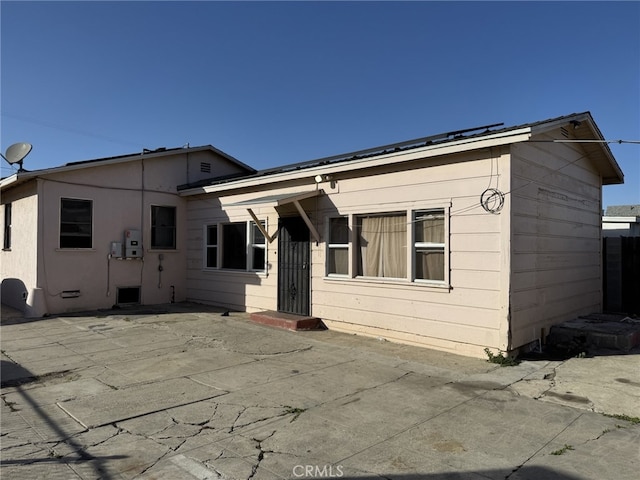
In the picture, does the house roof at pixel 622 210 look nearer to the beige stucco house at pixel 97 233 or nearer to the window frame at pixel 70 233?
the beige stucco house at pixel 97 233

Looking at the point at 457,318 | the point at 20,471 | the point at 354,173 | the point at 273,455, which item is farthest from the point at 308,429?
the point at 354,173

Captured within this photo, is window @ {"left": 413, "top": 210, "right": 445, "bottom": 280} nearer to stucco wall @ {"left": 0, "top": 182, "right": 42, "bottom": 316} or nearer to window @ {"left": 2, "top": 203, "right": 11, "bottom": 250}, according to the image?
stucco wall @ {"left": 0, "top": 182, "right": 42, "bottom": 316}

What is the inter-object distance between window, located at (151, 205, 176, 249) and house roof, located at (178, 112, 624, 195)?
5.56 feet

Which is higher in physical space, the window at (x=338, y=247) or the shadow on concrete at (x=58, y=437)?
the window at (x=338, y=247)

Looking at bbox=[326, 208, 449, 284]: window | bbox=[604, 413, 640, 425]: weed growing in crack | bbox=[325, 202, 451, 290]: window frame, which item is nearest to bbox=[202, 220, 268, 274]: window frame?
bbox=[326, 208, 449, 284]: window

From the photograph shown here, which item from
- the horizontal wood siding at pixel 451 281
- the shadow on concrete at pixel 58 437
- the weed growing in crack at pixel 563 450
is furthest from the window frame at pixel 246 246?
the weed growing in crack at pixel 563 450

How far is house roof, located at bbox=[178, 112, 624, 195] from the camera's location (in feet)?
21.6

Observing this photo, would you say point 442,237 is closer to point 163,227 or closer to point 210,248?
point 210,248

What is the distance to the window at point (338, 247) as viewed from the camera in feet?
29.6

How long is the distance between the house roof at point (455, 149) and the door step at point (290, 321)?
308 centimetres

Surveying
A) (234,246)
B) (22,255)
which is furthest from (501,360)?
(22,255)

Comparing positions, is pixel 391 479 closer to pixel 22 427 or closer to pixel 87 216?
pixel 22 427

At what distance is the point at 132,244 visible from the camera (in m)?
12.2

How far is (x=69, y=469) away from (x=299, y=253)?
678 cm
